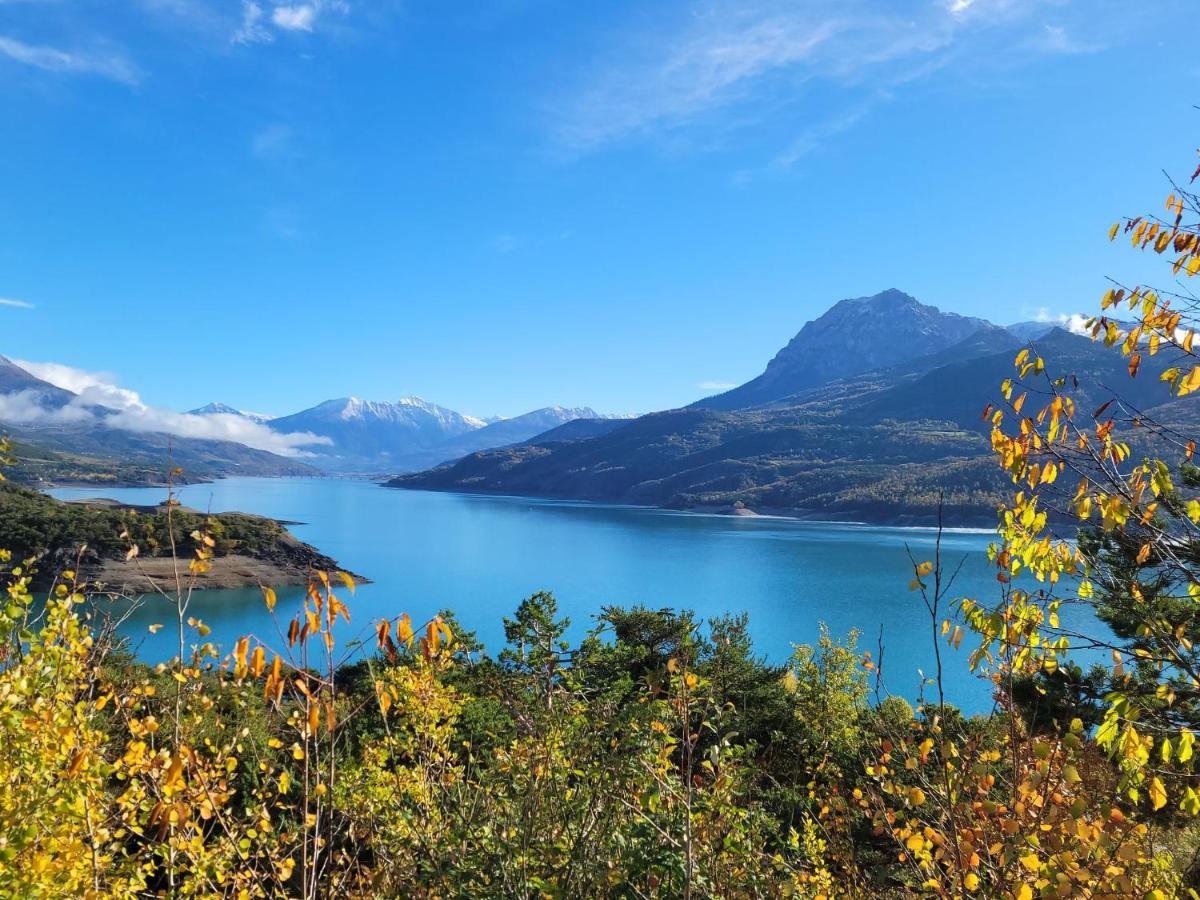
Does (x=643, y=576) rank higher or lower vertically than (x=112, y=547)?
lower

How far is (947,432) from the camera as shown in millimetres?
193875

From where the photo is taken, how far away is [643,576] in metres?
69.5

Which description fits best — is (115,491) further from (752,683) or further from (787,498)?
(752,683)

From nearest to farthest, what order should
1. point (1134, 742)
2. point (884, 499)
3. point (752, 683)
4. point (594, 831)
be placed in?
point (1134, 742) → point (594, 831) → point (752, 683) → point (884, 499)

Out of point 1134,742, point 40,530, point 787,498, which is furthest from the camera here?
point 787,498

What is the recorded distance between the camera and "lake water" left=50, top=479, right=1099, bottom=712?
1781 inches

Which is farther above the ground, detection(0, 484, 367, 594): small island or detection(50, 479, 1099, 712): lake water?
detection(0, 484, 367, 594): small island

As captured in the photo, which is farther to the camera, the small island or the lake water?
the small island

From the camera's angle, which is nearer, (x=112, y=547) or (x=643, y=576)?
(x=112, y=547)

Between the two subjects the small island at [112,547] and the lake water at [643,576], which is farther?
the small island at [112,547]

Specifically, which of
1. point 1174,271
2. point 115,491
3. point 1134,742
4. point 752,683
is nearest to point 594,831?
point 1134,742

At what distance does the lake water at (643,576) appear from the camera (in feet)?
148

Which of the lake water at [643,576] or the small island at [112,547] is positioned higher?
the small island at [112,547]

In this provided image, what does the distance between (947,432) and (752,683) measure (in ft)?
645
